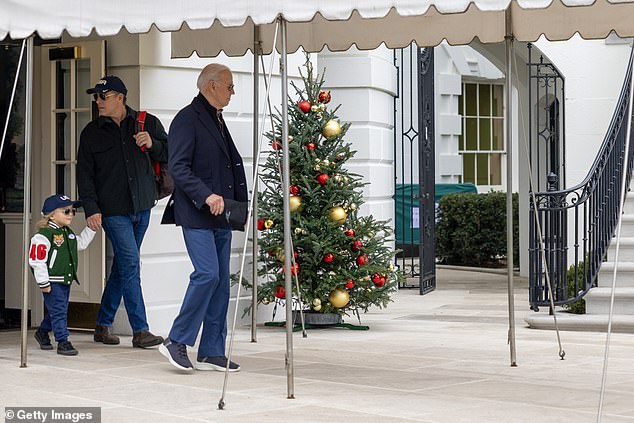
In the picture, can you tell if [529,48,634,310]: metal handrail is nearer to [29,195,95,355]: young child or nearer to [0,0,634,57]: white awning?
[0,0,634,57]: white awning

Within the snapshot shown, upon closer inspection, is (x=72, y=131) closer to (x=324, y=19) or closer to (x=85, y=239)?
(x=85, y=239)

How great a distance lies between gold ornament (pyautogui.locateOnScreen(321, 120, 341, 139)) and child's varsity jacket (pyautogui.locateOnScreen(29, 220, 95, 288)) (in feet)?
8.49

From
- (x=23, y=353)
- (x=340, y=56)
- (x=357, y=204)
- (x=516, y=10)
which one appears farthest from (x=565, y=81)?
(x=23, y=353)

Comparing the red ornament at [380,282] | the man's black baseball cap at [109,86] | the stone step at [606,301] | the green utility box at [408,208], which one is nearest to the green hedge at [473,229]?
the green utility box at [408,208]

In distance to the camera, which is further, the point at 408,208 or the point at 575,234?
the point at 408,208

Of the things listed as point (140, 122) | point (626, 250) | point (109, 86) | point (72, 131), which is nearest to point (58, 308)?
point (140, 122)

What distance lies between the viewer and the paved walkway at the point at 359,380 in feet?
20.7

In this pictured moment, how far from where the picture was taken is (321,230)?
10.1 m

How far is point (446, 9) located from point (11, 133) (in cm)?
509

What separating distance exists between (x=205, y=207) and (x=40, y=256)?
1.55 m

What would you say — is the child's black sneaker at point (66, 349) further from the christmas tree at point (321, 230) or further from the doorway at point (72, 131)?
the christmas tree at point (321, 230)

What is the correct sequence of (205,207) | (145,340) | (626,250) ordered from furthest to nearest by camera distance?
(626,250) → (145,340) → (205,207)

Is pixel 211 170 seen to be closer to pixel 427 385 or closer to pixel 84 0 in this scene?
pixel 84 0

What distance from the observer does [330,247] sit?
33.1ft
